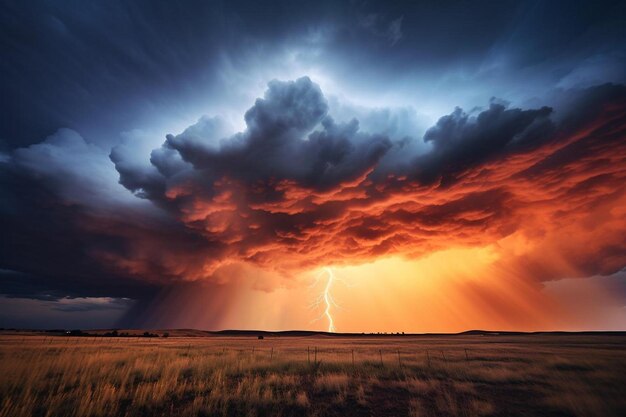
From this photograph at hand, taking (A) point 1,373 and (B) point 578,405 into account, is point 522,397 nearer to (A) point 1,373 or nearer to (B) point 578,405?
(B) point 578,405

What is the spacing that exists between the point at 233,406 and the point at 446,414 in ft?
25.7

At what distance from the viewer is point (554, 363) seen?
24938mm

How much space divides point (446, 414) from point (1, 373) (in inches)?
748

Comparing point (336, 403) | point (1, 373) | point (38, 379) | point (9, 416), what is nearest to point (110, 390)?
point (9, 416)

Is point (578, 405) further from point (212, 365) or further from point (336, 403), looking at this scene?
point (212, 365)

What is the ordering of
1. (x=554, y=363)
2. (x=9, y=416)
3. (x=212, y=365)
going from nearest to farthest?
(x=9, y=416)
(x=212, y=365)
(x=554, y=363)

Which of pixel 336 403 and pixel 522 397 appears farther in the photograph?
pixel 522 397

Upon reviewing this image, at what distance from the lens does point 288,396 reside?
1338 centimetres

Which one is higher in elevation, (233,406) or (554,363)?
(554,363)

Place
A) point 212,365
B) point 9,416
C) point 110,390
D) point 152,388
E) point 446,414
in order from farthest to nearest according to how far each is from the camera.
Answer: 1. point 212,365
2. point 152,388
3. point 110,390
4. point 446,414
5. point 9,416

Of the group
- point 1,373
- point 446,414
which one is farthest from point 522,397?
point 1,373

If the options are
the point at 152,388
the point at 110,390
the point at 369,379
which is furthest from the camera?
the point at 369,379

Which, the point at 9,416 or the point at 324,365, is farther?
the point at 324,365

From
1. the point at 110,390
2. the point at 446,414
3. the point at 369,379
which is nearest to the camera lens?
the point at 446,414
